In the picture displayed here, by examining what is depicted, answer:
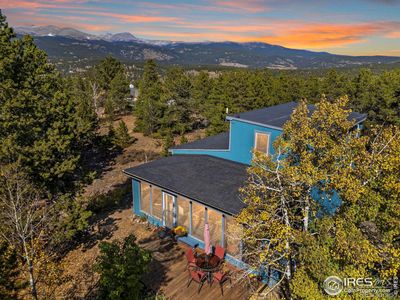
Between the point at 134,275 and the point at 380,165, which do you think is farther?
the point at 134,275

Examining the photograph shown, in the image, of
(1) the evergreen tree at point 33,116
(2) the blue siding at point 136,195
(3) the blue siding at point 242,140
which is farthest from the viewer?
(2) the blue siding at point 136,195

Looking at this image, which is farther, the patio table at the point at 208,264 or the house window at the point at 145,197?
the house window at the point at 145,197

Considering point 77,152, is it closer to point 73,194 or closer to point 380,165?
point 73,194

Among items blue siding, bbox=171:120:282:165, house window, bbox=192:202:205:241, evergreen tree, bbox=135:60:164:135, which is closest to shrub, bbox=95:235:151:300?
house window, bbox=192:202:205:241

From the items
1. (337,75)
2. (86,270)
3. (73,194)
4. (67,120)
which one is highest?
(337,75)

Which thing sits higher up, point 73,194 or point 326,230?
point 326,230

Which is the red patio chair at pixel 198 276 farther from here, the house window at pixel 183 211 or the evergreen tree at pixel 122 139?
the evergreen tree at pixel 122 139

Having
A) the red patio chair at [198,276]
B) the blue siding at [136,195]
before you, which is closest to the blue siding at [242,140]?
the blue siding at [136,195]

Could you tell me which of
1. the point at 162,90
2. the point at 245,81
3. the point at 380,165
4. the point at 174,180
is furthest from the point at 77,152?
the point at 245,81

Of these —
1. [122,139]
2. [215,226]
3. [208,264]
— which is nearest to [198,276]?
[208,264]
